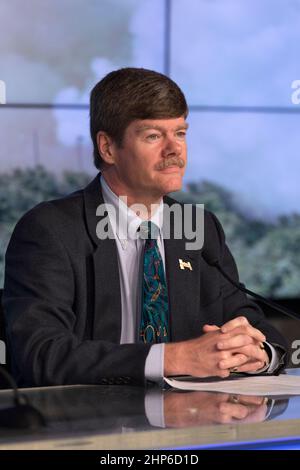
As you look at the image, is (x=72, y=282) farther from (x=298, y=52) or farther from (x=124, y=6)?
→ (x=298, y=52)

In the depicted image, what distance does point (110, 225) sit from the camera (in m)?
2.92

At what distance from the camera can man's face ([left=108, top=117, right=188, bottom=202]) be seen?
2.90 metres

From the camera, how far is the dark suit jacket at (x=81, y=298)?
2482mm

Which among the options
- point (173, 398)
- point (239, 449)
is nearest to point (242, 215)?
point (173, 398)

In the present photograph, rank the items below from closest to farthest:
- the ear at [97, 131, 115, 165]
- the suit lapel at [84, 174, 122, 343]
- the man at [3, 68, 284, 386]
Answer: the man at [3, 68, 284, 386]
the suit lapel at [84, 174, 122, 343]
the ear at [97, 131, 115, 165]

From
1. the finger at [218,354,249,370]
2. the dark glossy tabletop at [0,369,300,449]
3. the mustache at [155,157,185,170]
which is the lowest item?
the dark glossy tabletop at [0,369,300,449]

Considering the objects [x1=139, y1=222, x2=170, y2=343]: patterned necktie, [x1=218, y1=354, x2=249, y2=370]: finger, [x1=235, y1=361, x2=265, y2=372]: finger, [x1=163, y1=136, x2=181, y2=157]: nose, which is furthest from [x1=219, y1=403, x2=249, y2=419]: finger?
[x1=163, y1=136, x2=181, y2=157]: nose

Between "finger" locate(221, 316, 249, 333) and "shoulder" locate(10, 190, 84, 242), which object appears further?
"shoulder" locate(10, 190, 84, 242)

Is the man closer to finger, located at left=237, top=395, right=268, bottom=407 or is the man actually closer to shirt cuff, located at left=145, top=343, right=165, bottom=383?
shirt cuff, located at left=145, top=343, right=165, bottom=383

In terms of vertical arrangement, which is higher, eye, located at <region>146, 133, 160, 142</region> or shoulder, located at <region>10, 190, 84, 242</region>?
eye, located at <region>146, 133, 160, 142</region>

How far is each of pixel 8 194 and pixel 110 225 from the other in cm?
139

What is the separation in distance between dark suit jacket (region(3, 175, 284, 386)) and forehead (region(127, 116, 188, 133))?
225 mm

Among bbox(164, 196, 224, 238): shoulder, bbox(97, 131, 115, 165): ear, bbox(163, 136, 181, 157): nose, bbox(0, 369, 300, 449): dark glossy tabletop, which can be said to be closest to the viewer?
bbox(0, 369, 300, 449): dark glossy tabletop
